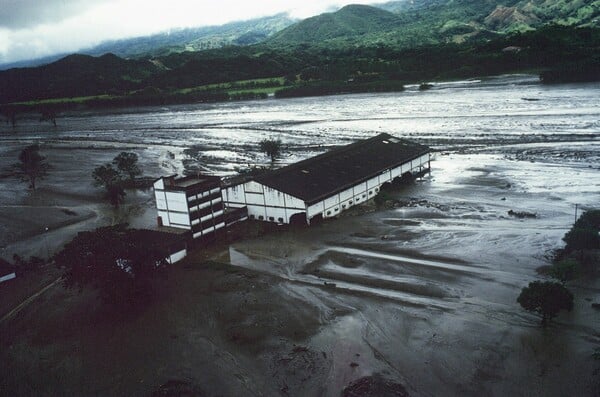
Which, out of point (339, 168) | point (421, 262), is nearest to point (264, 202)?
point (339, 168)

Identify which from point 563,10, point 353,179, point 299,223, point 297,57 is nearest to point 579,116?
point 353,179

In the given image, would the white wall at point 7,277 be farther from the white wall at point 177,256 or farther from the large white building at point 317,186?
the large white building at point 317,186

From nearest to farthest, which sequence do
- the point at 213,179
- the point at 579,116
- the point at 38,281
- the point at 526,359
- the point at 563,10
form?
the point at 526,359
the point at 38,281
the point at 213,179
the point at 579,116
the point at 563,10

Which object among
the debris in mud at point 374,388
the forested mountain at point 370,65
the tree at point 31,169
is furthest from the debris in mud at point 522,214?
the forested mountain at point 370,65

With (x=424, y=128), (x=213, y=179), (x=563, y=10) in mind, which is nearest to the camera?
(x=213, y=179)

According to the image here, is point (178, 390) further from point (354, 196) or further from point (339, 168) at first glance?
point (339, 168)

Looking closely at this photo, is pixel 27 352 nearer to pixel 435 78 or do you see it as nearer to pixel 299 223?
pixel 299 223
